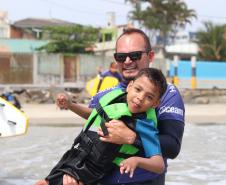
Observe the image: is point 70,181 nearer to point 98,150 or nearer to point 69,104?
point 98,150

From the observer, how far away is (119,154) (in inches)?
106

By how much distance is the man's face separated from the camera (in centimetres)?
290

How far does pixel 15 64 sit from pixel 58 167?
28.3 metres

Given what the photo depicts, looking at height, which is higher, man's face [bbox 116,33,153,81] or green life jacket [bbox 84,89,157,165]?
man's face [bbox 116,33,153,81]

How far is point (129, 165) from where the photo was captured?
249 cm

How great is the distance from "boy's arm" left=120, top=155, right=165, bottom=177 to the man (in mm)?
106

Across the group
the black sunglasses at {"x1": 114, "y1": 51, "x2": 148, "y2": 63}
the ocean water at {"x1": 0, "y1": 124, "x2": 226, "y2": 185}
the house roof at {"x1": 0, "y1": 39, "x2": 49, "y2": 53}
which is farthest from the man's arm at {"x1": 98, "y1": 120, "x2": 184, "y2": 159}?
the house roof at {"x1": 0, "y1": 39, "x2": 49, "y2": 53}

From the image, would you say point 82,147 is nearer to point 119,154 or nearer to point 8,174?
point 119,154

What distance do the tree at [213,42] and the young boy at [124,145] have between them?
4968cm

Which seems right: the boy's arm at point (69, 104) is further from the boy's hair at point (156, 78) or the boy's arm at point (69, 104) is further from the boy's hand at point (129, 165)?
the boy's hand at point (129, 165)

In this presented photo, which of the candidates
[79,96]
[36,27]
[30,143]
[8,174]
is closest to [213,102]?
[79,96]

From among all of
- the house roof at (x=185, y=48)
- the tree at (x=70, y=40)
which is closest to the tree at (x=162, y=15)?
the house roof at (x=185, y=48)

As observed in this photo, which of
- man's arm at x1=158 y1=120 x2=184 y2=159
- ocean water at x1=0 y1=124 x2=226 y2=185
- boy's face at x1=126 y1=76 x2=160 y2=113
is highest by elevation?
boy's face at x1=126 y1=76 x2=160 y2=113

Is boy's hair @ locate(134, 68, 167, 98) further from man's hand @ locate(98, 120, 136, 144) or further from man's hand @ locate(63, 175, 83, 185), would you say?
man's hand @ locate(63, 175, 83, 185)
